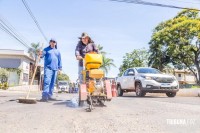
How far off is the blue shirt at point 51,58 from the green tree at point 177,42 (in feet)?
131

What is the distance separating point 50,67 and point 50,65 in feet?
0.21

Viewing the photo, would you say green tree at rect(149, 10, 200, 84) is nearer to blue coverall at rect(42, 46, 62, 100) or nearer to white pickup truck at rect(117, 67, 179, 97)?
white pickup truck at rect(117, 67, 179, 97)

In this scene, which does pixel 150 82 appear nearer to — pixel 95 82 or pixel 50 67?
pixel 50 67

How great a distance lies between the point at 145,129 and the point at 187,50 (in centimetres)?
4560

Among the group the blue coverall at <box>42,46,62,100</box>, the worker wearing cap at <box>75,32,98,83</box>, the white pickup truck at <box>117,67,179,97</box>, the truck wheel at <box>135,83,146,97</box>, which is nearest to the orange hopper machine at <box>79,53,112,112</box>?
the worker wearing cap at <box>75,32,98,83</box>

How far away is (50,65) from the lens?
32.8 feet

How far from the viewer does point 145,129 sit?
4.71 m

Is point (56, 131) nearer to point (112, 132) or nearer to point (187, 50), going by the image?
point (112, 132)

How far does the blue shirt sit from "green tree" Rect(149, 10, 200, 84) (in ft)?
131

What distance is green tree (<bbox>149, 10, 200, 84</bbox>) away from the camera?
48.0m

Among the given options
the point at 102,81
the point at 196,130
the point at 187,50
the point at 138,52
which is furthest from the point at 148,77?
the point at 138,52

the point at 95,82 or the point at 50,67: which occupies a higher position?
the point at 50,67

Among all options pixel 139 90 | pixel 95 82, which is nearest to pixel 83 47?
pixel 95 82

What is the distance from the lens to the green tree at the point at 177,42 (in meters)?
48.0
